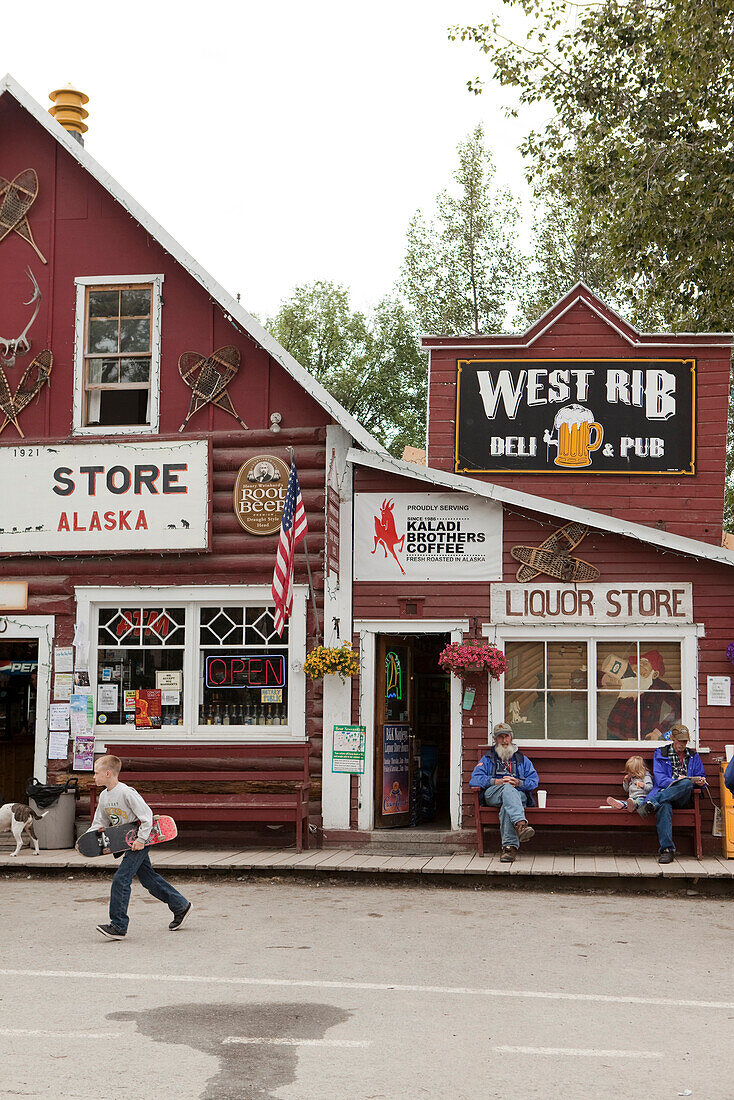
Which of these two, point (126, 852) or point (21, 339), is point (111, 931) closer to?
point (126, 852)

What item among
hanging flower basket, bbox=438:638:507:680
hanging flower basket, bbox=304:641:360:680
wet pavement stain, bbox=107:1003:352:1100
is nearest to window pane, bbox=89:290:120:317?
hanging flower basket, bbox=304:641:360:680

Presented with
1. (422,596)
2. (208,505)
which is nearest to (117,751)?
(208,505)

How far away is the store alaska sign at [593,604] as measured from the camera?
44.4ft

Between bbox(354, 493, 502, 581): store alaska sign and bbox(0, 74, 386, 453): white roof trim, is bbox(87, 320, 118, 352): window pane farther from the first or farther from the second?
bbox(354, 493, 502, 581): store alaska sign

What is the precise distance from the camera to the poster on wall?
14.3m

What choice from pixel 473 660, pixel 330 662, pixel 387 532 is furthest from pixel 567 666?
pixel 330 662

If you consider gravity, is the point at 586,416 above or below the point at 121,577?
above

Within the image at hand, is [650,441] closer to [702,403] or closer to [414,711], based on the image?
[702,403]

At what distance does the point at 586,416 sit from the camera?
48.6 feet

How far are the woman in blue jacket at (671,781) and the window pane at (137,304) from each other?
7.64 m

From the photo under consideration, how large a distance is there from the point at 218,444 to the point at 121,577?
6.19ft

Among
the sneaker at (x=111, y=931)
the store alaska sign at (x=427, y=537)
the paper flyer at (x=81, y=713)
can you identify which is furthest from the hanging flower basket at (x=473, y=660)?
the sneaker at (x=111, y=931)

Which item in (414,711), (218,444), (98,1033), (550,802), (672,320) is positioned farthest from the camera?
(672,320)

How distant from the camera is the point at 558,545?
45.2 ft
